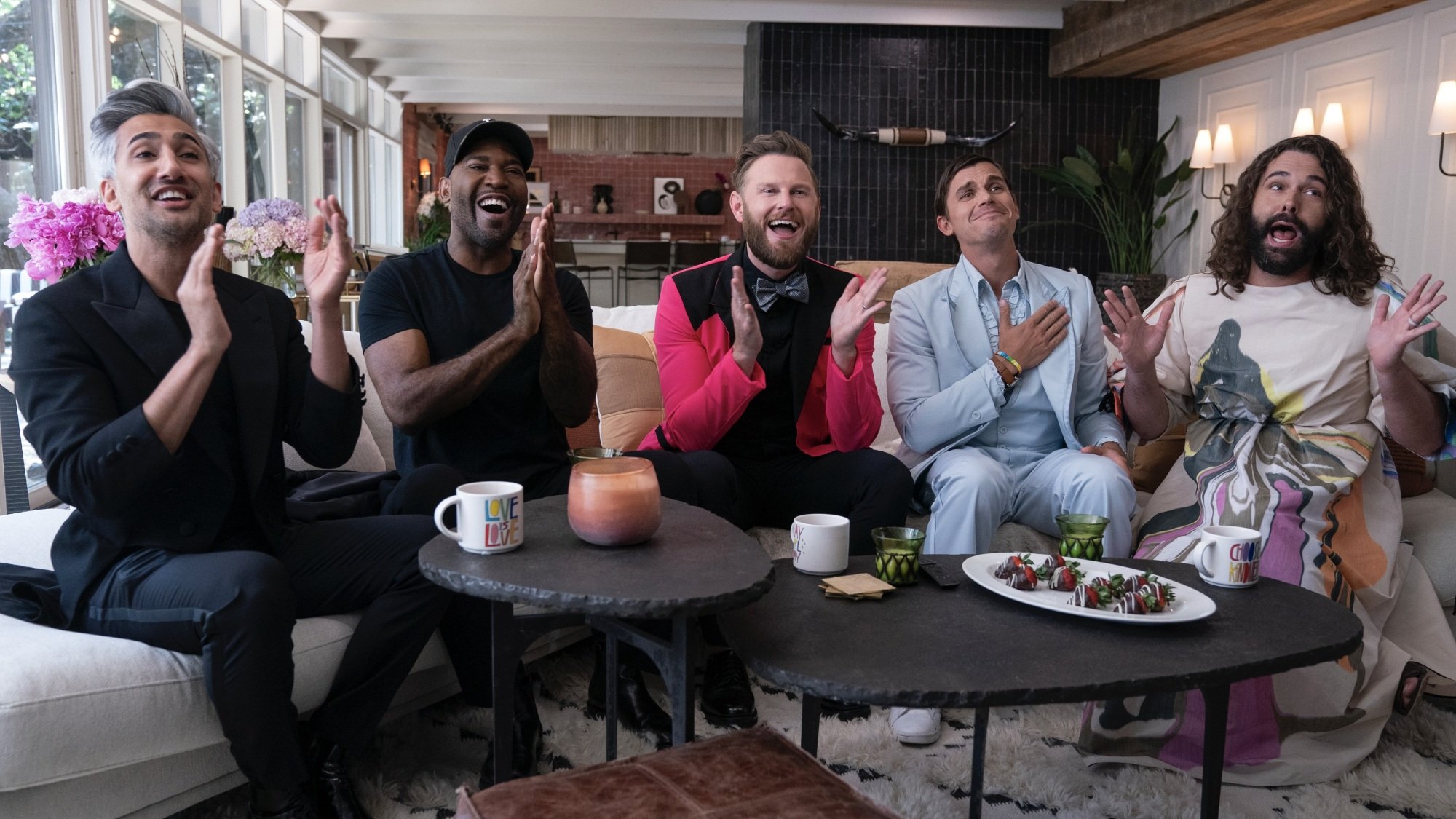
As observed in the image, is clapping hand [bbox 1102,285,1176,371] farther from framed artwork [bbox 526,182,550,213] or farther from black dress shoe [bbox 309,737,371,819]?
framed artwork [bbox 526,182,550,213]

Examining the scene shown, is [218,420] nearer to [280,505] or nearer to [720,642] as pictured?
[280,505]

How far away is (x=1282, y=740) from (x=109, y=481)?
196 centimetres

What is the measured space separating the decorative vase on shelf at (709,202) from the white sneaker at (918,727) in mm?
12852

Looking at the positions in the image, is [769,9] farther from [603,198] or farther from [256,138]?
[603,198]

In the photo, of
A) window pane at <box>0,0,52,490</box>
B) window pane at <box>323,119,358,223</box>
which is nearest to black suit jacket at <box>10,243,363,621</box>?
window pane at <box>0,0,52,490</box>

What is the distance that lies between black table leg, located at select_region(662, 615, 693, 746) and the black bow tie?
1.37m

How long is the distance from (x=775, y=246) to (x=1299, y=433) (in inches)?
47.0

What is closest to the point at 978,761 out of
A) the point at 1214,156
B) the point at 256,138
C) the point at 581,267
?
the point at 1214,156

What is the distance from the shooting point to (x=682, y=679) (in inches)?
49.6

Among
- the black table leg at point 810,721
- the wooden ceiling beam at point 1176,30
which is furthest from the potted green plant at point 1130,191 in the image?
the black table leg at point 810,721

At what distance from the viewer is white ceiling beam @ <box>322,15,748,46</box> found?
328 inches

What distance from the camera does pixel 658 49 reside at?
945 centimetres

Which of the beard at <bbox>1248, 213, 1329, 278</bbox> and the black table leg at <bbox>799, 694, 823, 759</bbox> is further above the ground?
the beard at <bbox>1248, 213, 1329, 278</bbox>

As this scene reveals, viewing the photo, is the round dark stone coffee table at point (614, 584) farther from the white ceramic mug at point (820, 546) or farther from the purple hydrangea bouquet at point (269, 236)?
the purple hydrangea bouquet at point (269, 236)
